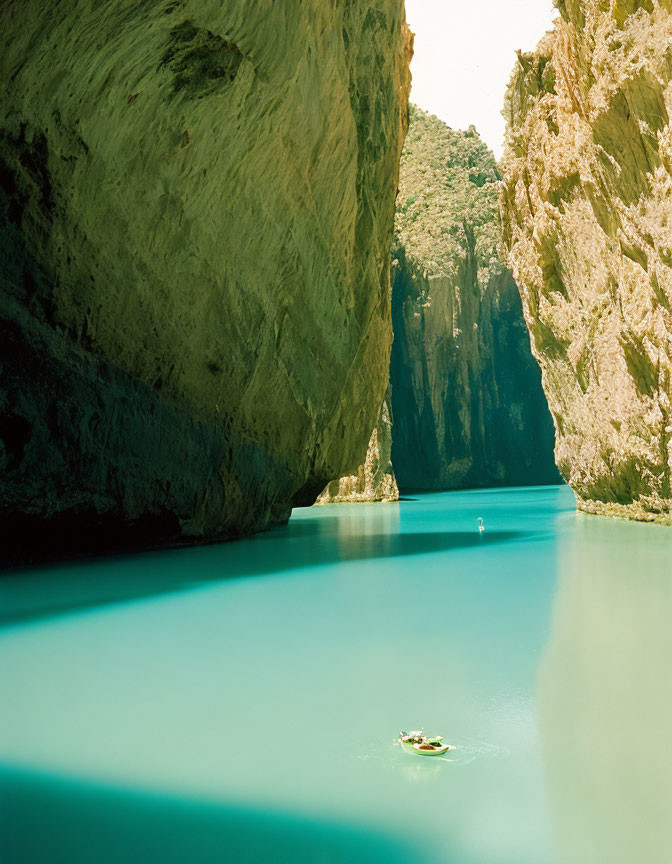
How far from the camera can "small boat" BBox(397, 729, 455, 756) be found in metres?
2.82

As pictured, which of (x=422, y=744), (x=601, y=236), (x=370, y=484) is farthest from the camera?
(x=370, y=484)

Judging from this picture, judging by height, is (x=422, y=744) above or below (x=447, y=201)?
below

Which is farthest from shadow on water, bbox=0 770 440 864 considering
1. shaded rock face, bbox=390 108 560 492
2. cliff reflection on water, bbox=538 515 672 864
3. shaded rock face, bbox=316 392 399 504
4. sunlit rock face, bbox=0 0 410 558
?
shaded rock face, bbox=390 108 560 492

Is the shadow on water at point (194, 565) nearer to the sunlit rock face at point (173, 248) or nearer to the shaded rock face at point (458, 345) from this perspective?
the sunlit rock face at point (173, 248)

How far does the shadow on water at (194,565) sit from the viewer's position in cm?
677

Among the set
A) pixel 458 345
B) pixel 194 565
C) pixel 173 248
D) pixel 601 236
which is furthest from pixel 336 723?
pixel 458 345

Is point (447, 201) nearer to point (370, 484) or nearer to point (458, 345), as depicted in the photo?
point (458, 345)

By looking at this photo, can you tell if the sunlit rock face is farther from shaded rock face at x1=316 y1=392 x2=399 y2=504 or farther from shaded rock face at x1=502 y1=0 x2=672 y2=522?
shaded rock face at x1=316 y1=392 x2=399 y2=504

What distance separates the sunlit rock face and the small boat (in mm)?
6397

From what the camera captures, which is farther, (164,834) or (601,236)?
(601,236)

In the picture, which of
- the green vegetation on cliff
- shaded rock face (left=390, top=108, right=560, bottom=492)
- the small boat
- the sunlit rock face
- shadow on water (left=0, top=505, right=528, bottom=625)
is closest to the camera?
the small boat

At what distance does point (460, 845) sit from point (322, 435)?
14.4 meters

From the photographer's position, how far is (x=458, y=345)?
47.4m

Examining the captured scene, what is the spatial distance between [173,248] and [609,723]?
903 cm
